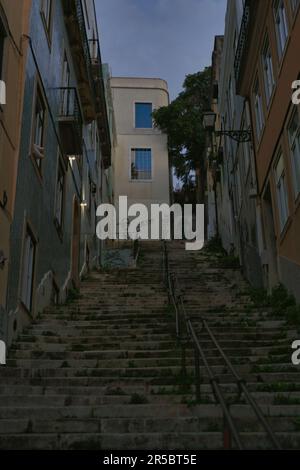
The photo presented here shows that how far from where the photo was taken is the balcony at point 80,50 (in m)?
16.6

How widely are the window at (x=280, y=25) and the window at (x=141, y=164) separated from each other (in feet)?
72.3

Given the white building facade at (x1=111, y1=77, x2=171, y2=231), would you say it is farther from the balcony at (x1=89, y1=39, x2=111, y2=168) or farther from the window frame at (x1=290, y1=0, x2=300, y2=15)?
the window frame at (x1=290, y1=0, x2=300, y2=15)

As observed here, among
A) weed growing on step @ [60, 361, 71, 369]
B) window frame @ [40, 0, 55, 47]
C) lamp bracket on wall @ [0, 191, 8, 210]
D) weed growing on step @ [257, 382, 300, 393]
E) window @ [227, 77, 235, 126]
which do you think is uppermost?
window @ [227, 77, 235, 126]

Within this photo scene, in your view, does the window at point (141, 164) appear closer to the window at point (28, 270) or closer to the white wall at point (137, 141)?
the white wall at point (137, 141)

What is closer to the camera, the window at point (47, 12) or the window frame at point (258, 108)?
the window at point (47, 12)

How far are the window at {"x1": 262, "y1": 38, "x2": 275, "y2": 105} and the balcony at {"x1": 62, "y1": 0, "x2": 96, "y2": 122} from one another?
Result: 573 centimetres

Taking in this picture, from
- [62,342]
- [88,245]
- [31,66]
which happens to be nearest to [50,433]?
[62,342]

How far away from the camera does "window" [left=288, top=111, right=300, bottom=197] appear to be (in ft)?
36.5

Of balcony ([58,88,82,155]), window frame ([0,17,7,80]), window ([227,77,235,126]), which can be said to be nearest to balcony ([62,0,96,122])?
balcony ([58,88,82,155])

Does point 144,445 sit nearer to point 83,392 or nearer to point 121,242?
point 83,392

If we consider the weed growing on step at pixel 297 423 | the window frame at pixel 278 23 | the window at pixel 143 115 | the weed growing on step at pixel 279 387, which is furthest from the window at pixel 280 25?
the window at pixel 143 115

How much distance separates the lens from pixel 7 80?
10.1 metres

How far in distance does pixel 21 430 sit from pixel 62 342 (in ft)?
12.4

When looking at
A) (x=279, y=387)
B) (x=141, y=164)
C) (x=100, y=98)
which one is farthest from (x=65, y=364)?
(x=141, y=164)
